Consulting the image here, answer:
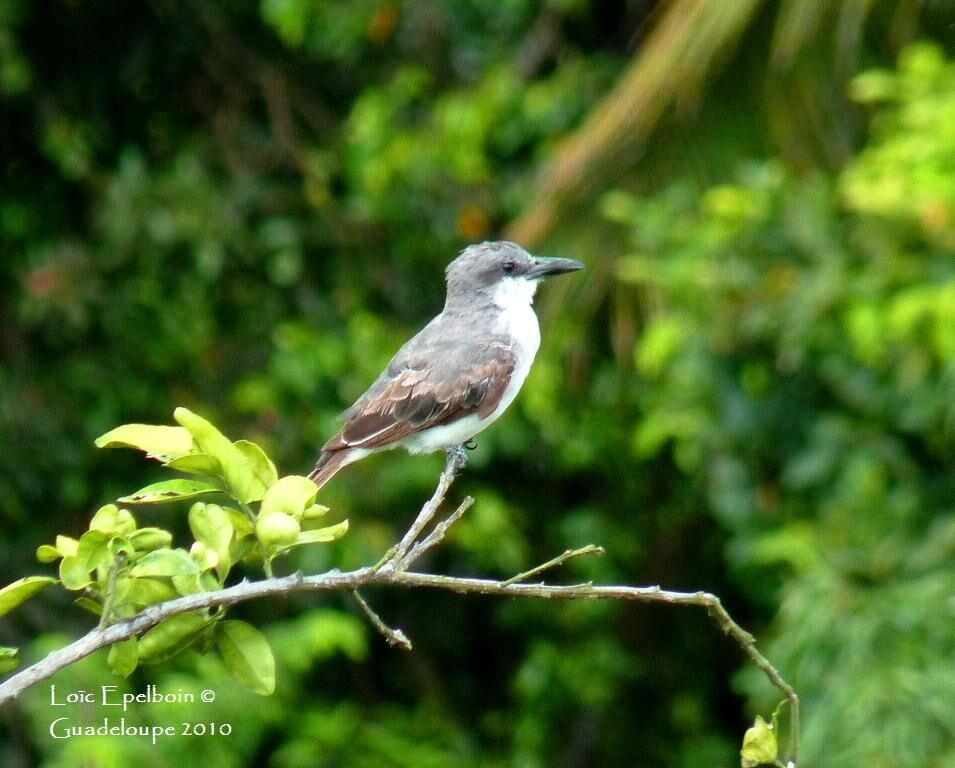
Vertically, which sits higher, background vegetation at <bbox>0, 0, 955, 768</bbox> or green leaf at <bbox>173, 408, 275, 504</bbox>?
green leaf at <bbox>173, 408, 275, 504</bbox>

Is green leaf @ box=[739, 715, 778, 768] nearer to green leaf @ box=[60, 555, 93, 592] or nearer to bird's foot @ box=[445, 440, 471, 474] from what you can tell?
green leaf @ box=[60, 555, 93, 592]

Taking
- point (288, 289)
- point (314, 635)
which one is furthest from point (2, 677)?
point (288, 289)

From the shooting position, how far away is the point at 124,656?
207 cm

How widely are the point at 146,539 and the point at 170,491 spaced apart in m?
0.13

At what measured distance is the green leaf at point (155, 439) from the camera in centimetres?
217

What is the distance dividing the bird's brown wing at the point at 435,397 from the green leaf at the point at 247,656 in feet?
7.52

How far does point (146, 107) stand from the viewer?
8.54 m

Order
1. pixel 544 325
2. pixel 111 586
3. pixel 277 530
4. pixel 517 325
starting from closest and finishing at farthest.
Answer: pixel 111 586 < pixel 277 530 < pixel 517 325 < pixel 544 325

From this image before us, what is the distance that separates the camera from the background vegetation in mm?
5398

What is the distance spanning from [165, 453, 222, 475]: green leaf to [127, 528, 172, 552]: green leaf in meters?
0.09

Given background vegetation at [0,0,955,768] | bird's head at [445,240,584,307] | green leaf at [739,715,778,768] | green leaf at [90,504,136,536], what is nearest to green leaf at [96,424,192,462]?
green leaf at [90,504,136,536]

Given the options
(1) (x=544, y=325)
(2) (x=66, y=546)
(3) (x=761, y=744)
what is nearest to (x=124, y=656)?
(2) (x=66, y=546)

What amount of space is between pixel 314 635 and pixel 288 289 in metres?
2.47

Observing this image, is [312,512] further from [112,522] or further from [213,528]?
[112,522]
